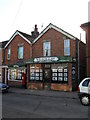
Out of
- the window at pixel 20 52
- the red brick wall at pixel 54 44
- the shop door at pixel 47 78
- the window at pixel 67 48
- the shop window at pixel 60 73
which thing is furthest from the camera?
the window at pixel 20 52

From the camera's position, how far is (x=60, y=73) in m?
17.8

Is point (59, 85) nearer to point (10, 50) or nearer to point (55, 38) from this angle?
point (55, 38)

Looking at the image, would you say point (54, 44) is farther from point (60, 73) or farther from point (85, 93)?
point (85, 93)

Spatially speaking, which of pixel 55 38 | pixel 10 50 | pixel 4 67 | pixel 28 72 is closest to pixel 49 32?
pixel 55 38

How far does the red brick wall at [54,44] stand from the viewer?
17.8 metres

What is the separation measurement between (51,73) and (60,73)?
117 centimetres

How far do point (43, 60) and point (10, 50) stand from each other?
750 cm

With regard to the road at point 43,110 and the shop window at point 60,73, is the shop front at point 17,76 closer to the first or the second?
the shop window at point 60,73

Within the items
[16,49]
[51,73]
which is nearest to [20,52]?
[16,49]

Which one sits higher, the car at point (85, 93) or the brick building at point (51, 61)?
the brick building at point (51, 61)

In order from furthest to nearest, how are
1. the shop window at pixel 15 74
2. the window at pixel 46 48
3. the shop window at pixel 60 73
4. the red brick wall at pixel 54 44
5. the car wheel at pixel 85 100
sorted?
the shop window at pixel 15 74 < the window at pixel 46 48 < the red brick wall at pixel 54 44 < the shop window at pixel 60 73 < the car wheel at pixel 85 100

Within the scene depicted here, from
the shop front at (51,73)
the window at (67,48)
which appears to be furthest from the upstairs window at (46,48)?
the window at (67,48)

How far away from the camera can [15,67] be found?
73.3 feet

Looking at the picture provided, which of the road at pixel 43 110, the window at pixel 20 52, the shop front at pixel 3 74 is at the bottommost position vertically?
the road at pixel 43 110
